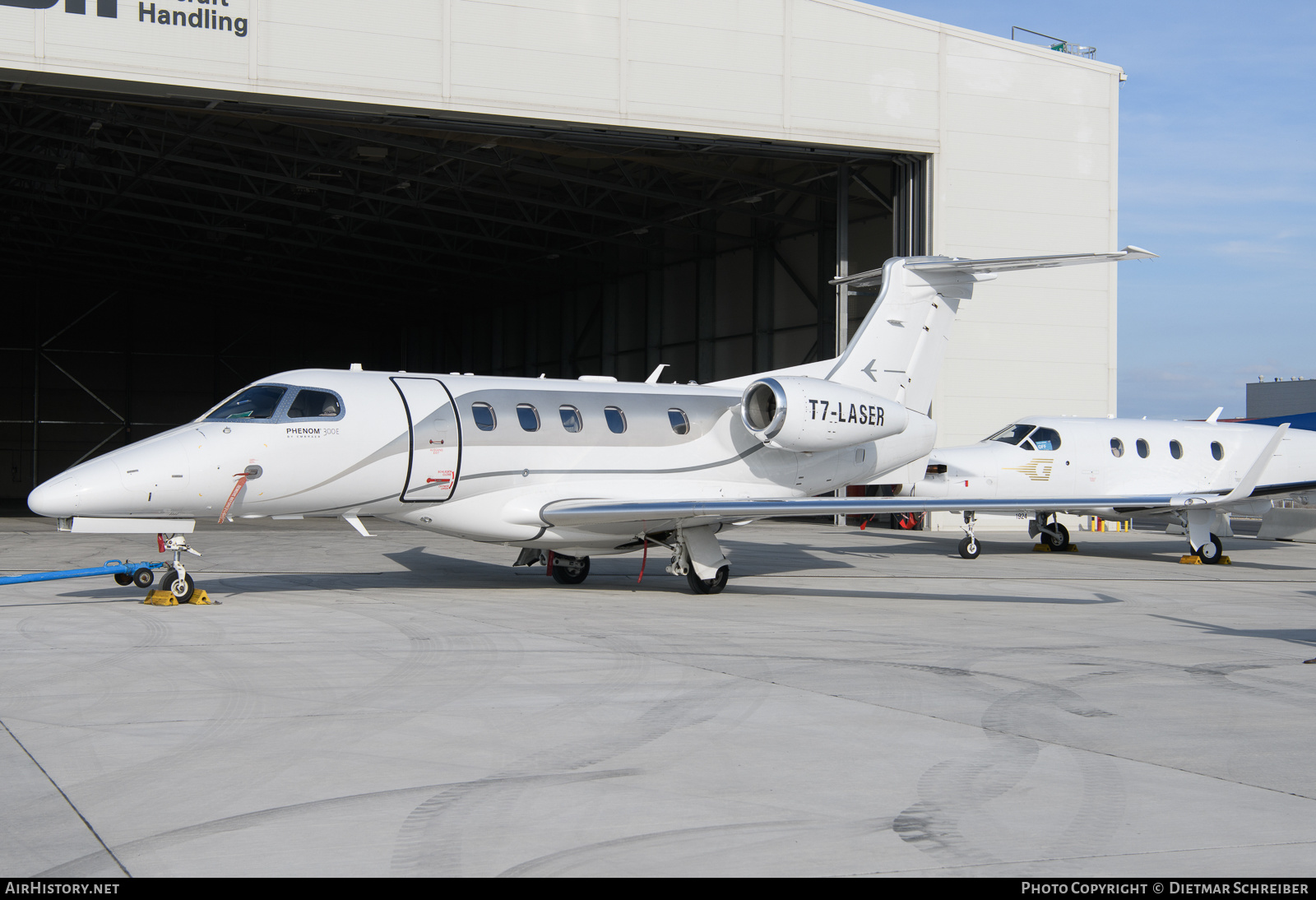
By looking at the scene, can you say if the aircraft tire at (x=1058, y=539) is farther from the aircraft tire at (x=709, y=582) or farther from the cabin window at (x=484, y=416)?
the cabin window at (x=484, y=416)

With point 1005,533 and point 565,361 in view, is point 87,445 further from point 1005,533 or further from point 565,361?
point 1005,533

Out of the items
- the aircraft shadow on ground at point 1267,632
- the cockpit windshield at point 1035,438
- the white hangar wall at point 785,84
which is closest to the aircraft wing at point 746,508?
the aircraft shadow on ground at point 1267,632

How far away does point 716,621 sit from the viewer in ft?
38.1

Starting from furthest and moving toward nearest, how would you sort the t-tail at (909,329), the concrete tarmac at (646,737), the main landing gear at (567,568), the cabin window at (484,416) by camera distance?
1. the t-tail at (909,329)
2. the main landing gear at (567,568)
3. the cabin window at (484,416)
4. the concrete tarmac at (646,737)

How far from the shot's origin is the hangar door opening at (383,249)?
28.5 meters

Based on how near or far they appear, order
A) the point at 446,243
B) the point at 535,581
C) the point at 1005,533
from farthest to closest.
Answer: the point at 446,243 → the point at 1005,533 → the point at 535,581

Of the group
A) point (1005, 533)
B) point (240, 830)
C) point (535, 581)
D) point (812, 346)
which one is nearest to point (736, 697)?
point (240, 830)

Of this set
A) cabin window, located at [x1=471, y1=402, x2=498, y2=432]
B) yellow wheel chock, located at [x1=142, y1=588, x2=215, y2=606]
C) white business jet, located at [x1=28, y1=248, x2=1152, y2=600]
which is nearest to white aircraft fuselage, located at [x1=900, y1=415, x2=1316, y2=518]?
white business jet, located at [x1=28, y1=248, x2=1152, y2=600]

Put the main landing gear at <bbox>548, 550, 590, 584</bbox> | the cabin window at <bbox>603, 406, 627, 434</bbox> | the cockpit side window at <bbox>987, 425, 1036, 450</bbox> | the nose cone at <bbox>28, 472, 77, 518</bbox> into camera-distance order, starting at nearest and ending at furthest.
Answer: the nose cone at <bbox>28, 472, 77, 518</bbox>
the cabin window at <bbox>603, 406, 627, 434</bbox>
the main landing gear at <bbox>548, 550, 590, 584</bbox>
the cockpit side window at <bbox>987, 425, 1036, 450</bbox>

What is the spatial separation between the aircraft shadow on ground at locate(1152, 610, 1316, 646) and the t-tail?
6.31 meters

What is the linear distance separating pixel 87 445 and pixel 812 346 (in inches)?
1471

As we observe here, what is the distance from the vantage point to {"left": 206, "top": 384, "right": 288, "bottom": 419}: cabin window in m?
12.3

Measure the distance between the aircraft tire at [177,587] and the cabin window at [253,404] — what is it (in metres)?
1.71

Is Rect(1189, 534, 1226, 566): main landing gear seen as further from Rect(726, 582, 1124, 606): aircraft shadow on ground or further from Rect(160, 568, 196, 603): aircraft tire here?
Rect(160, 568, 196, 603): aircraft tire
